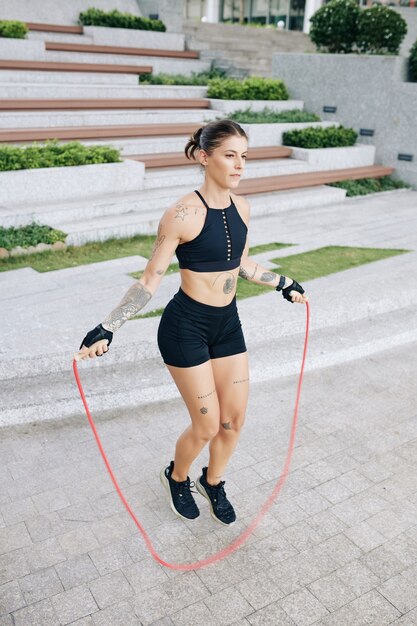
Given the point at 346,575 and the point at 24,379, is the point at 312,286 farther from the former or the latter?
the point at 346,575

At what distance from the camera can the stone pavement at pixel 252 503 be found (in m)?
3.48

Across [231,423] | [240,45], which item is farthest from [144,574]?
[240,45]

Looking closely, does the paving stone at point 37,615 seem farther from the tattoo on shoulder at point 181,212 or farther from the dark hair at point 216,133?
the dark hair at point 216,133

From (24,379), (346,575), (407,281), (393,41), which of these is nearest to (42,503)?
(24,379)

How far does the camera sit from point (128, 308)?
12.0 ft

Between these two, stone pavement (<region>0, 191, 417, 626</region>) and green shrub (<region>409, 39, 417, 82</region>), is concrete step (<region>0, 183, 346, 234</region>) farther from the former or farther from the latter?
green shrub (<region>409, 39, 417, 82</region>)

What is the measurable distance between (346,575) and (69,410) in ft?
9.02

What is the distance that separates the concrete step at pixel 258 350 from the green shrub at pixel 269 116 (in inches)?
279

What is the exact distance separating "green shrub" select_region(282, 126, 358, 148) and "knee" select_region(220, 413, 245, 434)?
11194 mm

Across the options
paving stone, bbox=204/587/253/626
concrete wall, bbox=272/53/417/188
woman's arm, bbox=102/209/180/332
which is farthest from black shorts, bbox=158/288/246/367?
concrete wall, bbox=272/53/417/188

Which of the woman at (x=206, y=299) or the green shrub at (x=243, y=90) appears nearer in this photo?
the woman at (x=206, y=299)

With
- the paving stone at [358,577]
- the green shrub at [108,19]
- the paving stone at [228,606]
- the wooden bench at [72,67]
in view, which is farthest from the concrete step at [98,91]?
the paving stone at [358,577]

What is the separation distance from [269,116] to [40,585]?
43.0 feet

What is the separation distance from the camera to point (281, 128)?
46.8 ft
